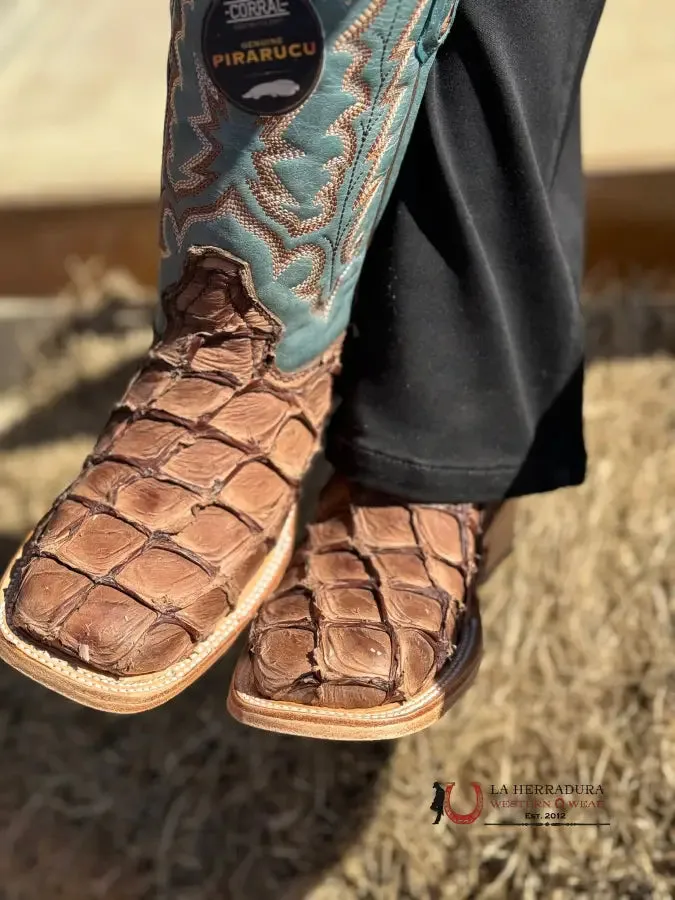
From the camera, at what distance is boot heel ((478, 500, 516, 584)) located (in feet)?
2.69

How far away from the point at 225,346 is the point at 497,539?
378 millimetres

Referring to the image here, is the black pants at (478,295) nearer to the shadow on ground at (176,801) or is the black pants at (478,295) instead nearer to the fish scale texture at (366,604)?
the fish scale texture at (366,604)

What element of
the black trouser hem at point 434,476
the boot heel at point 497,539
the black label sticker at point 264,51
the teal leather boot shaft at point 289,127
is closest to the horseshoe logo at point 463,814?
the boot heel at point 497,539

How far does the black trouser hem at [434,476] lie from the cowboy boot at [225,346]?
4 cm

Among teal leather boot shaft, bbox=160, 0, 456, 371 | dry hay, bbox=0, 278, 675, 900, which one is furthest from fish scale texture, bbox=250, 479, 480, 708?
dry hay, bbox=0, 278, 675, 900

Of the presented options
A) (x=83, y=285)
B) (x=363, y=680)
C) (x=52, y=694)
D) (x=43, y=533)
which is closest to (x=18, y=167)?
(x=83, y=285)

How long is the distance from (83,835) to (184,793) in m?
0.13

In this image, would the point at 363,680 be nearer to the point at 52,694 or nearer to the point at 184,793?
the point at 184,793

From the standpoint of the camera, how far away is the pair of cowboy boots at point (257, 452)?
1.82 ft

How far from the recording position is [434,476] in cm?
72

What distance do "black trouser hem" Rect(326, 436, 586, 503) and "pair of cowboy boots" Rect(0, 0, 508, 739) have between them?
0.03 m

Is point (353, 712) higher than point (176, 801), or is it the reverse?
Answer: point (353, 712)


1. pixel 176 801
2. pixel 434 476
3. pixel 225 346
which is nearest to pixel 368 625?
pixel 434 476

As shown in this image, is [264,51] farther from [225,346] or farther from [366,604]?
[366,604]
